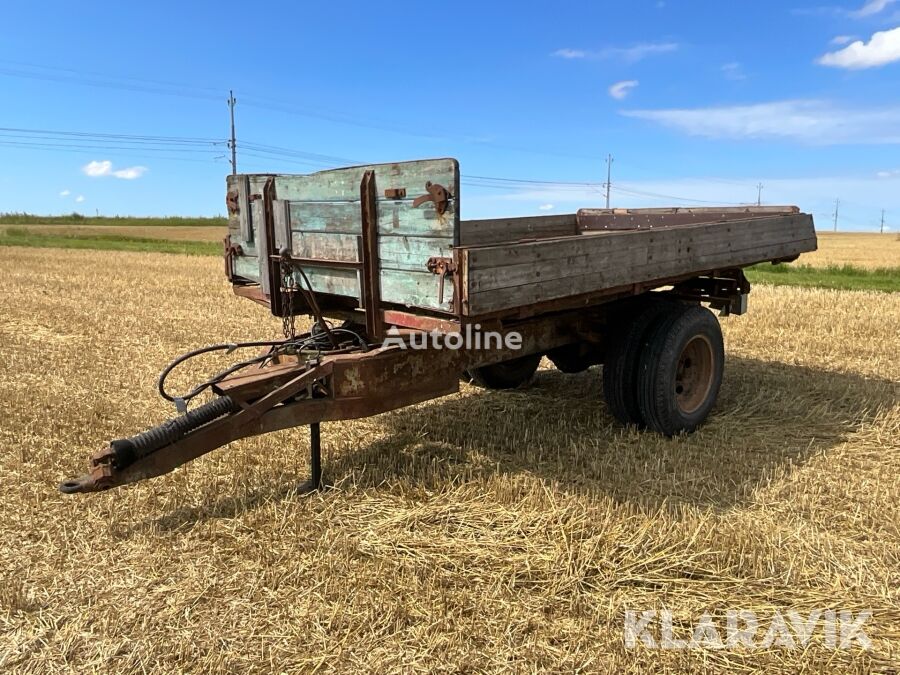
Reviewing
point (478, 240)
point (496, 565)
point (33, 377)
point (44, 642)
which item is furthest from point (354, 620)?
point (33, 377)

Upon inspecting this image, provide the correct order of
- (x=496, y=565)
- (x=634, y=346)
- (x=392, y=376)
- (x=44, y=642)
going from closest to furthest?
1. (x=44, y=642)
2. (x=496, y=565)
3. (x=392, y=376)
4. (x=634, y=346)

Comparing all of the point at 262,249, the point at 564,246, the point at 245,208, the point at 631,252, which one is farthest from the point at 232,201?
the point at 631,252

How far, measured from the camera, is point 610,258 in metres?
3.69

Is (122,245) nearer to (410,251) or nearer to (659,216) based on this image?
(659,216)

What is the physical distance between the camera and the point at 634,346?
4516 mm

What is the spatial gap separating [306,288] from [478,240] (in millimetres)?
2254

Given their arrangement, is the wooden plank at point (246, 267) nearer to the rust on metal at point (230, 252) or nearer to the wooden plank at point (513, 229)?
the rust on metal at point (230, 252)

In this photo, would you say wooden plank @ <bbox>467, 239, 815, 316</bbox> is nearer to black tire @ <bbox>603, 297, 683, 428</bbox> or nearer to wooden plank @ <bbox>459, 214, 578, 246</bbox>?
black tire @ <bbox>603, 297, 683, 428</bbox>

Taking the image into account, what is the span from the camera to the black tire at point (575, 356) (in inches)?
189

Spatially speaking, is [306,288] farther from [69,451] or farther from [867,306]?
[867,306]

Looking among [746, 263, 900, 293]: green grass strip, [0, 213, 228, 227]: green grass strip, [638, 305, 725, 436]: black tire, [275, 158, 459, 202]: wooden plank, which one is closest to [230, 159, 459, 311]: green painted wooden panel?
[275, 158, 459, 202]: wooden plank

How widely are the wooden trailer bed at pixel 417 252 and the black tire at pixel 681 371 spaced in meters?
0.40

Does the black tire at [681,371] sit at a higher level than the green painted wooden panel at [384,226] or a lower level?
lower

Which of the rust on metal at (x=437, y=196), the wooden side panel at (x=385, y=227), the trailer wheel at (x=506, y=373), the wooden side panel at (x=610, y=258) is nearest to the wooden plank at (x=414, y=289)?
the wooden side panel at (x=385, y=227)
